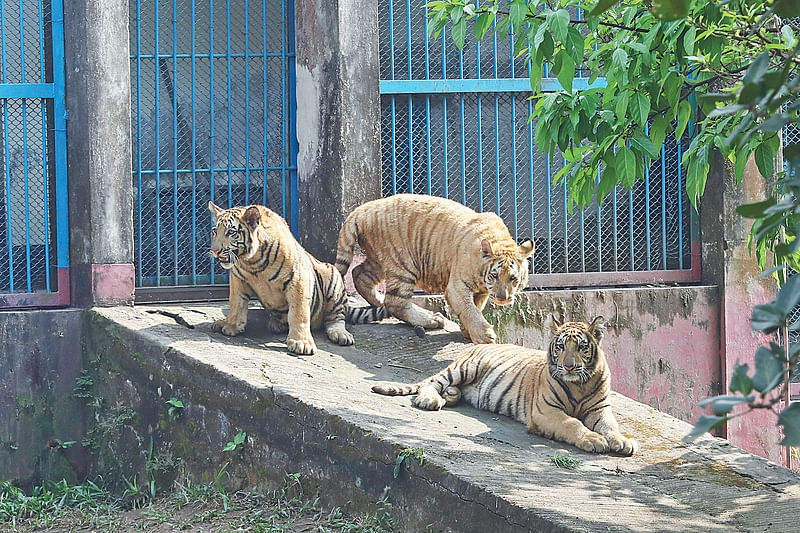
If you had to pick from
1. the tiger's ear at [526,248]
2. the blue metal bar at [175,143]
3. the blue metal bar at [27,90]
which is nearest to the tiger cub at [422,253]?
the tiger's ear at [526,248]

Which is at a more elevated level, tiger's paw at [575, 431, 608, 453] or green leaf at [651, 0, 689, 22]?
green leaf at [651, 0, 689, 22]

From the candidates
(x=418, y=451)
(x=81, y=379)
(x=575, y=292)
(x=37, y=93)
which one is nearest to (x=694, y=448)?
(x=418, y=451)

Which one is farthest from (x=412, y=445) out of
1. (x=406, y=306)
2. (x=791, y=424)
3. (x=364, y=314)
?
(x=791, y=424)

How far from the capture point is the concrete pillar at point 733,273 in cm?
755

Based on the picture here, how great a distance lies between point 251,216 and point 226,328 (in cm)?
79

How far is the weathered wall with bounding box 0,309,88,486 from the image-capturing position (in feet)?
21.2

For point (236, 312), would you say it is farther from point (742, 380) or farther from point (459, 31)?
point (742, 380)

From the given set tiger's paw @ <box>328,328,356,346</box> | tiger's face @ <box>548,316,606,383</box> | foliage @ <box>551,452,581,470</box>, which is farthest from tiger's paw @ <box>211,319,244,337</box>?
foliage @ <box>551,452,581,470</box>

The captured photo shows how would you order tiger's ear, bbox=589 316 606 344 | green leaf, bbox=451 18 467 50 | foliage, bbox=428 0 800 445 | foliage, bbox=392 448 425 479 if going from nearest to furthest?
foliage, bbox=428 0 800 445 → green leaf, bbox=451 18 467 50 → foliage, bbox=392 448 425 479 → tiger's ear, bbox=589 316 606 344

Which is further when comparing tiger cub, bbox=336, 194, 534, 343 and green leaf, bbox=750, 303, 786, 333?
tiger cub, bbox=336, 194, 534, 343

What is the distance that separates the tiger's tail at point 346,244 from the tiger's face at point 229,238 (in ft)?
3.26

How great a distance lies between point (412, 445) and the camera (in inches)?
165

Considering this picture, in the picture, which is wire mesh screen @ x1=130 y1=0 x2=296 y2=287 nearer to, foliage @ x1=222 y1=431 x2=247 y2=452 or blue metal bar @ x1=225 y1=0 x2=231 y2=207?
blue metal bar @ x1=225 y1=0 x2=231 y2=207

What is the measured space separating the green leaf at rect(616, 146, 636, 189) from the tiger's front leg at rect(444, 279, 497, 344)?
2787 mm
